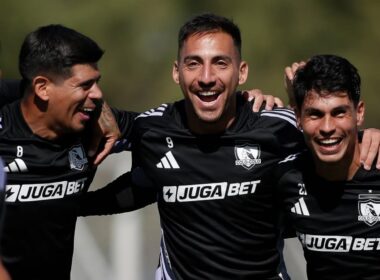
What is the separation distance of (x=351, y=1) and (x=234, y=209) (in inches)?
748

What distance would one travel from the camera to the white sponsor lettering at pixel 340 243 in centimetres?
622

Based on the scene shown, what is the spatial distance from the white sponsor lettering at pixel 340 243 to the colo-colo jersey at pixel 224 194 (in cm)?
34

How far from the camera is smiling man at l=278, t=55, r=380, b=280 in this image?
6199 mm

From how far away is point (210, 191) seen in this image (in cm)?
660

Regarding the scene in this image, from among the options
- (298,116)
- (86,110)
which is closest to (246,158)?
(298,116)

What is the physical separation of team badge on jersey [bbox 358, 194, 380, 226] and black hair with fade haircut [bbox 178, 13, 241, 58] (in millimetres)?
1172

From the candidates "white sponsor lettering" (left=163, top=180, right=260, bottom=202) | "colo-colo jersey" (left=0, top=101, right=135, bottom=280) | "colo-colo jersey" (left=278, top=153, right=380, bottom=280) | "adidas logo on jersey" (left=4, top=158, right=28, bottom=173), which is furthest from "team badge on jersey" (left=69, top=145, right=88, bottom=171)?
"colo-colo jersey" (left=278, top=153, right=380, bottom=280)

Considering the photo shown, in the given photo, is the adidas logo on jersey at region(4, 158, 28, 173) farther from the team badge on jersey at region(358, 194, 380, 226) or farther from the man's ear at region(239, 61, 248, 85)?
the team badge on jersey at region(358, 194, 380, 226)

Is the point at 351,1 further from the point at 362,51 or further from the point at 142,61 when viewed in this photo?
the point at 142,61

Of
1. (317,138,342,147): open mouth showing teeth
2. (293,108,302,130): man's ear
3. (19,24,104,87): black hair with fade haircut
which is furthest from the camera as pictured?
(19,24,104,87): black hair with fade haircut

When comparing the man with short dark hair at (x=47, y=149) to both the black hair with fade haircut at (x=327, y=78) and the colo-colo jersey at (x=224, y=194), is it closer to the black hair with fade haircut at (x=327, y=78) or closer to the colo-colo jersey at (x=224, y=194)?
the colo-colo jersey at (x=224, y=194)

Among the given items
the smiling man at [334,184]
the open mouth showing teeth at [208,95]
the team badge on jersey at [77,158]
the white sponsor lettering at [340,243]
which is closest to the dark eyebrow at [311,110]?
the smiling man at [334,184]

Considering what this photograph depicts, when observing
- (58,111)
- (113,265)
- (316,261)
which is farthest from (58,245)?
(113,265)

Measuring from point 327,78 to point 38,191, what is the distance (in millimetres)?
1690
